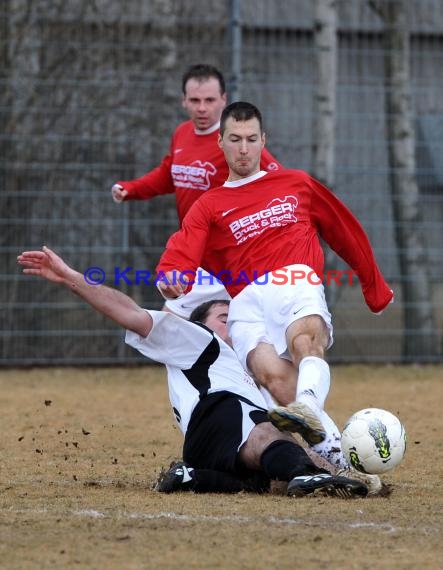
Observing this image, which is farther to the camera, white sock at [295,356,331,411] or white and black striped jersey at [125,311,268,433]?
white and black striped jersey at [125,311,268,433]

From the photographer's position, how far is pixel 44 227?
1163 cm

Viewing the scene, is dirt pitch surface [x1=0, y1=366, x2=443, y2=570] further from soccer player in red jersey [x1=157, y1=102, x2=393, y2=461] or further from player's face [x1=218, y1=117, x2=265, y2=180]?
player's face [x1=218, y1=117, x2=265, y2=180]

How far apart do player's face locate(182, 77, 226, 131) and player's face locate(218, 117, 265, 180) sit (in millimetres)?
1787

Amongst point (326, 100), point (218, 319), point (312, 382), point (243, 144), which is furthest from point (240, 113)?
point (326, 100)

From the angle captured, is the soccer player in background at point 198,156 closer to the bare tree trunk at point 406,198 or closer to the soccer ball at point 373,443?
the soccer ball at point 373,443

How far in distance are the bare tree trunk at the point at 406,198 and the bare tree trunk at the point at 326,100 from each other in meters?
0.56

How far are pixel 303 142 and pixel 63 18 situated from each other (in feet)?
8.66

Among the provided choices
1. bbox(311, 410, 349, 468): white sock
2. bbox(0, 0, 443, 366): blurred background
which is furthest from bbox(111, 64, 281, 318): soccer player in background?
bbox(0, 0, 443, 366): blurred background

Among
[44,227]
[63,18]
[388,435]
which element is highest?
[63,18]

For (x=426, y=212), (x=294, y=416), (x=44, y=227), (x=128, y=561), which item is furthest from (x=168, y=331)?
(x=426, y=212)

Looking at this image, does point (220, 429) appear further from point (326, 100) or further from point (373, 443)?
point (326, 100)

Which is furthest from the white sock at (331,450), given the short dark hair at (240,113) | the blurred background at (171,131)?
the blurred background at (171,131)

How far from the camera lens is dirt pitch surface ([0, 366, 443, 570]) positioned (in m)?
4.20

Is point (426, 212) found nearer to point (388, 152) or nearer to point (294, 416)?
point (388, 152)
